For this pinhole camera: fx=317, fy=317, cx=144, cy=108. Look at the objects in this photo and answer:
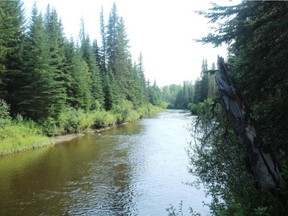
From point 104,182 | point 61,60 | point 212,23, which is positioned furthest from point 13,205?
point 61,60

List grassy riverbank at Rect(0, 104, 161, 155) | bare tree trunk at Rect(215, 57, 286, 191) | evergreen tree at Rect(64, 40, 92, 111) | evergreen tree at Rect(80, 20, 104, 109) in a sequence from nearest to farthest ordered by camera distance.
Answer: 1. bare tree trunk at Rect(215, 57, 286, 191)
2. grassy riverbank at Rect(0, 104, 161, 155)
3. evergreen tree at Rect(64, 40, 92, 111)
4. evergreen tree at Rect(80, 20, 104, 109)

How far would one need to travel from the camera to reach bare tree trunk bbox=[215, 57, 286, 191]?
6.28 metres

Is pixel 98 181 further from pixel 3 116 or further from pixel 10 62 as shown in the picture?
pixel 10 62

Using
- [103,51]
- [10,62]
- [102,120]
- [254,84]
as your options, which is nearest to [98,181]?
[254,84]

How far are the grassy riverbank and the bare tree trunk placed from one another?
19902 millimetres

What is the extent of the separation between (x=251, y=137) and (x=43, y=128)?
85.9 ft

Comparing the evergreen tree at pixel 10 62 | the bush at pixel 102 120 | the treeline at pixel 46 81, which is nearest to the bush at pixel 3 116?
the treeline at pixel 46 81

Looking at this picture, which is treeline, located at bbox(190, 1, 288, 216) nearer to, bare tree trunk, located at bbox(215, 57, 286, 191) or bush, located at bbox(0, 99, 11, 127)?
bare tree trunk, located at bbox(215, 57, 286, 191)

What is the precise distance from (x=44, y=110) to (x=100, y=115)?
1236cm

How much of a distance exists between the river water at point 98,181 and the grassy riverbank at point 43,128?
1428 millimetres

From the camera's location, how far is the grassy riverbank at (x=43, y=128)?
2412 centimetres

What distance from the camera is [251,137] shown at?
21.4 feet

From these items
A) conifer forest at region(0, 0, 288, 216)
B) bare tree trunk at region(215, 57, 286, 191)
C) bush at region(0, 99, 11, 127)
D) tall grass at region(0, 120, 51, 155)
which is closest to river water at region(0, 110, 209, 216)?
tall grass at region(0, 120, 51, 155)

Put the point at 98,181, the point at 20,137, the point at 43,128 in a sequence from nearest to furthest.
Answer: the point at 98,181 → the point at 20,137 → the point at 43,128
